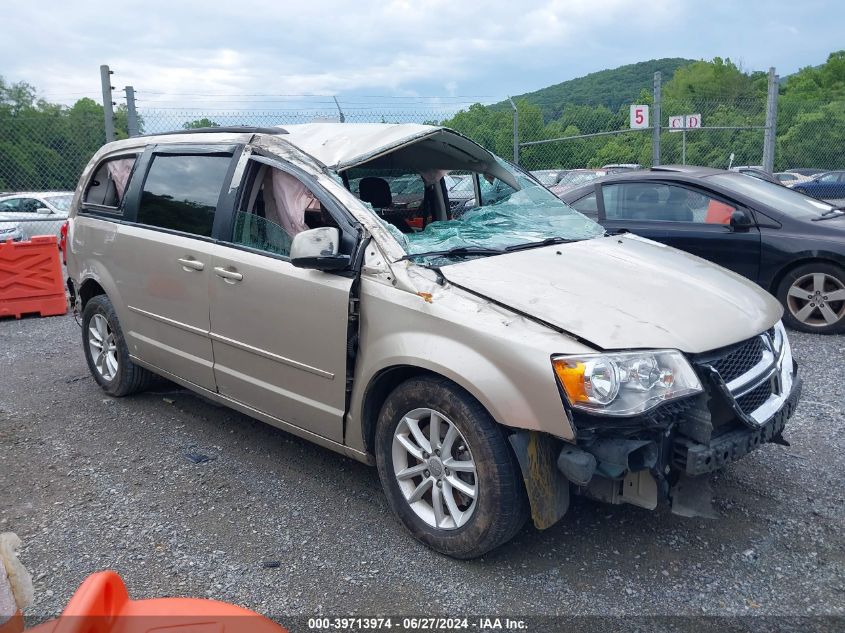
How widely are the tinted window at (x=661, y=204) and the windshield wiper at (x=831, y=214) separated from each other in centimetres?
77

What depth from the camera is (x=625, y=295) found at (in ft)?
9.98

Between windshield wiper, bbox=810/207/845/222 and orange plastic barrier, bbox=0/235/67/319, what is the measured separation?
8106 mm

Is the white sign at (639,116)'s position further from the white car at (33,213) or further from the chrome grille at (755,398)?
the chrome grille at (755,398)

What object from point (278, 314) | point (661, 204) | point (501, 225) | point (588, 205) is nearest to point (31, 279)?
point (278, 314)

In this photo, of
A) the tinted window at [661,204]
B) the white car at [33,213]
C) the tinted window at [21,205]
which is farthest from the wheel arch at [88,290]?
the tinted window at [21,205]

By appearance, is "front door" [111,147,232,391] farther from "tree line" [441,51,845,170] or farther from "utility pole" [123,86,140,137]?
"tree line" [441,51,845,170]

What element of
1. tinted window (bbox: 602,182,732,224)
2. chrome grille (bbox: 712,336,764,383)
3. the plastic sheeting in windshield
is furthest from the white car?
chrome grille (bbox: 712,336,764,383)

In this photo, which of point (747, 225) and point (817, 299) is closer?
point (817, 299)

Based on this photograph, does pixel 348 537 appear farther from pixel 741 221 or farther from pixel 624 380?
pixel 741 221

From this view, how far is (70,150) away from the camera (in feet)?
39.0

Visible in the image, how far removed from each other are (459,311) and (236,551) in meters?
1.47

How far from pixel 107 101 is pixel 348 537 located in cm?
802

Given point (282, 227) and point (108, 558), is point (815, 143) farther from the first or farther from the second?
point (108, 558)

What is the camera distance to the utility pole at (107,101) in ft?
30.0
